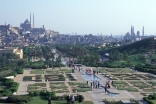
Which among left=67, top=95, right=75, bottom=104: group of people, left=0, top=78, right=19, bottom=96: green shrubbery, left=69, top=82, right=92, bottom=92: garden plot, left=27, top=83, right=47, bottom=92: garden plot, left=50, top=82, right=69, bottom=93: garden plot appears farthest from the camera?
left=27, top=83, right=47, bottom=92: garden plot

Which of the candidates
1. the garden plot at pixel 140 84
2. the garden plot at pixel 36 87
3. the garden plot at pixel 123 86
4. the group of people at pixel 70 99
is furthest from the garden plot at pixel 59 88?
the garden plot at pixel 140 84

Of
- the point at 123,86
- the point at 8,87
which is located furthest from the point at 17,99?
the point at 123,86

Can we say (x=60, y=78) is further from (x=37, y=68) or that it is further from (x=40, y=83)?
(x=37, y=68)

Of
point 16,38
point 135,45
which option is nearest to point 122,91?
point 135,45

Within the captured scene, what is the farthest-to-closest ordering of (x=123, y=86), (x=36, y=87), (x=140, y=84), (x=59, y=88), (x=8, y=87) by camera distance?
(x=140, y=84), (x=123, y=86), (x=36, y=87), (x=8, y=87), (x=59, y=88)

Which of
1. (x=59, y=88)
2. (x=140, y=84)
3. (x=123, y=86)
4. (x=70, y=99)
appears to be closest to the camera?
(x=70, y=99)

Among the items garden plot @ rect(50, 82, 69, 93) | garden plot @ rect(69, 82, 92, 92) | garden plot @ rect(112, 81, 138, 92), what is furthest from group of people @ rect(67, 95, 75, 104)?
garden plot @ rect(112, 81, 138, 92)

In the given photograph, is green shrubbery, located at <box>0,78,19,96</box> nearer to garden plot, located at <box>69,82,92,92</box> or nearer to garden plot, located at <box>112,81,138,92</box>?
garden plot, located at <box>69,82,92,92</box>

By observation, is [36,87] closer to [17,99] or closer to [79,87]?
[79,87]

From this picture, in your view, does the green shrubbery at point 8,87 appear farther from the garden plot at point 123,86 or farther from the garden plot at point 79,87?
the garden plot at point 123,86

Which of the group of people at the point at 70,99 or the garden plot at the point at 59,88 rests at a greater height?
the garden plot at the point at 59,88

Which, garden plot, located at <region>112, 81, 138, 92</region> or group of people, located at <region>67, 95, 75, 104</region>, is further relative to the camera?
garden plot, located at <region>112, 81, 138, 92</region>
